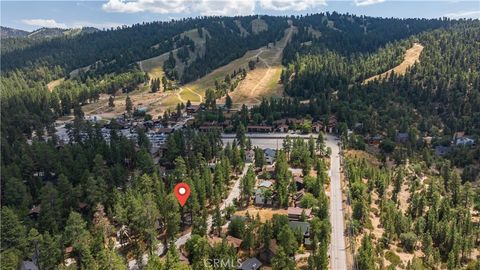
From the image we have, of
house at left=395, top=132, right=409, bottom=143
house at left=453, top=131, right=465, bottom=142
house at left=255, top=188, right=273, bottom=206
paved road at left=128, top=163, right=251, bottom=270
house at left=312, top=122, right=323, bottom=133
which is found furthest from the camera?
house at left=312, top=122, right=323, bottom=133

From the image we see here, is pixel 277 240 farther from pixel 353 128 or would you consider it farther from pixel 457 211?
pixel 353 128

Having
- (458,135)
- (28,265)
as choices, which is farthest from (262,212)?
(458,135)

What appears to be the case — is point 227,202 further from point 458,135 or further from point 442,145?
point 458,135

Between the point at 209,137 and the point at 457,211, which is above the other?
the point at 209,137

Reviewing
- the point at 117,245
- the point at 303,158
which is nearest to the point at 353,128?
the point at 303,158

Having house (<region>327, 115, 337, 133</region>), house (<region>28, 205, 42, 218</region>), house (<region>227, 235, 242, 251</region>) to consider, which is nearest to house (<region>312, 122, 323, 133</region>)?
house (<region>327, 115, 337, 133</region>)

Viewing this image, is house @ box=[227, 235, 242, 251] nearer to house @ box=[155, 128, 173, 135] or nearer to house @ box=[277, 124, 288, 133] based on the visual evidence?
house @ box=[277, 124, 288, 133]
